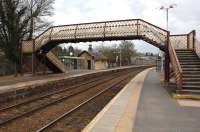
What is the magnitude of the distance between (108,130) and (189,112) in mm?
4550

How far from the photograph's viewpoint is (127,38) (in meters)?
31.3

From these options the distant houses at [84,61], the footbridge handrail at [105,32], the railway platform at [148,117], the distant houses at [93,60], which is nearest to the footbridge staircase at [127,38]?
the footbridge handrail at [105,32]

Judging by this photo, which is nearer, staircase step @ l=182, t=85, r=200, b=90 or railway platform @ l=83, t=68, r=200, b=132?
railway platform @ l=83, t=68, r=200, b=132

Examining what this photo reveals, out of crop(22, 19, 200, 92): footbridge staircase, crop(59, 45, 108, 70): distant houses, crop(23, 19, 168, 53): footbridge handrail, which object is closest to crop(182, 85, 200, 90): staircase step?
crop(22, 19, 200, 92): footbridge staircase

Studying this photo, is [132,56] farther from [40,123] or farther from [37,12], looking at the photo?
[40,123]

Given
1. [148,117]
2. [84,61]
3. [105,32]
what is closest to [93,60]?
[84,61]

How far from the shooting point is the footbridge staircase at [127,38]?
2523cm

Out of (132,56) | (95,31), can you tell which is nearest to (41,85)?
(95,31)

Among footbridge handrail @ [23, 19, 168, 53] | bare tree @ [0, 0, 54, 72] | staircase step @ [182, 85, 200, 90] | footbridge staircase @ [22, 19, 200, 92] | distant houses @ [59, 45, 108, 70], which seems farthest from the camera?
distant houses @ [59, 45, 108, 70]

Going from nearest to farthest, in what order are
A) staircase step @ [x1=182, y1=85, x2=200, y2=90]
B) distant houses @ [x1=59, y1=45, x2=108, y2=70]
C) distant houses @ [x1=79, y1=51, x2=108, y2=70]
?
1. staircase step @ [x1=182, y1=85, x2=200, y2=90]
2. distant houses @ [x1=59, y1=45, x2=108, y2=70]
3. distant houses @ [x1=79, y1=51, x2=108, y2=70]

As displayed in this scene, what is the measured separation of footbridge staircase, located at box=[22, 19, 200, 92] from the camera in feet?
82.8

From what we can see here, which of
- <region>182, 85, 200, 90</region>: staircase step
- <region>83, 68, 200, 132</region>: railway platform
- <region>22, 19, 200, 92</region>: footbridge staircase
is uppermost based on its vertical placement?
<region>22, 19, 200, 92</region>: footbridge staircase

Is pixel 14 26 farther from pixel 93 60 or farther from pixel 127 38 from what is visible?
pixel 93 60

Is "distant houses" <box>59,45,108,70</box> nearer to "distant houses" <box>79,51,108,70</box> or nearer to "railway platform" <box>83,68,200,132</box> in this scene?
"distant houses" <box>79,51,108,70</box>
